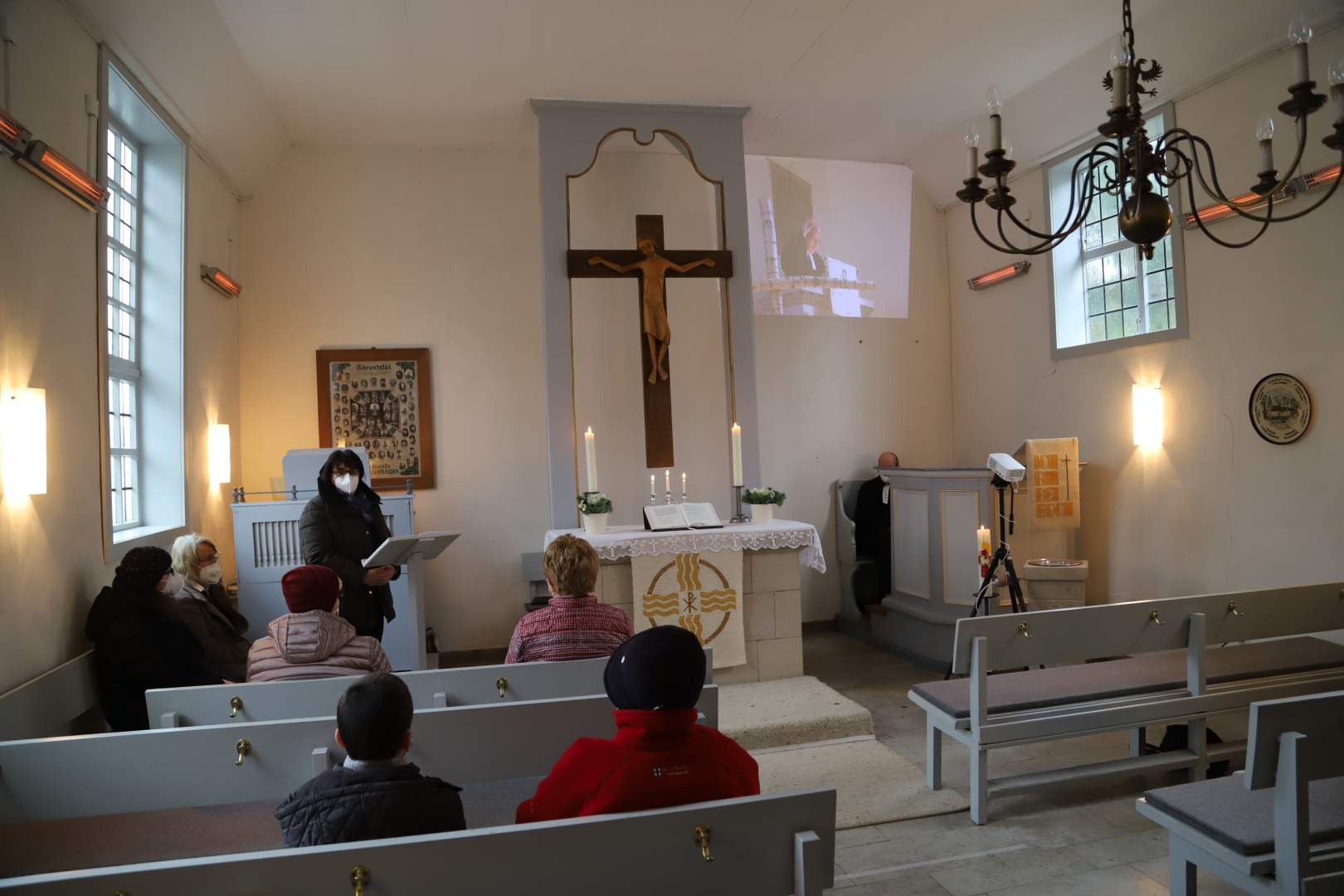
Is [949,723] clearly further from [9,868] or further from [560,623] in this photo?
[9,868]

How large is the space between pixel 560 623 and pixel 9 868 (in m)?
1.41

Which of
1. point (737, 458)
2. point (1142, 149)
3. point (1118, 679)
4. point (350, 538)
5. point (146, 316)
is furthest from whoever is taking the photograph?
point (737, 458)

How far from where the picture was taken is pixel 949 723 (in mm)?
3111

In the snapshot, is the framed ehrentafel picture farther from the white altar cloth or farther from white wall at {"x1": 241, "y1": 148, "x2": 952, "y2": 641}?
the white altar cloth

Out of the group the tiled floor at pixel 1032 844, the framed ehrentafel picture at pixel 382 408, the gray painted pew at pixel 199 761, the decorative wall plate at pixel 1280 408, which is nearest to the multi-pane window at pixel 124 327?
the framed ehrentafel picture at pixel 382 408

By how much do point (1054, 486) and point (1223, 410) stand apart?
0.98m

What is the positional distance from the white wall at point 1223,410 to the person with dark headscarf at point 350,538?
379 cm

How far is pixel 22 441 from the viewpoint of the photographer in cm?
276

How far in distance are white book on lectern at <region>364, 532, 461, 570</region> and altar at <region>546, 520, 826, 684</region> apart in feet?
2.71

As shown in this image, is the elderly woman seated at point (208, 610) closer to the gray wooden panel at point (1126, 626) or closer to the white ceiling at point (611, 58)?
the white ceiling at point (611, 58)

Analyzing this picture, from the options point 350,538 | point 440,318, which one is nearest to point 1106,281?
point 440,318

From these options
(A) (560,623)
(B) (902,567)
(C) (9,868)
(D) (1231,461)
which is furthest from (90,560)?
(D) (1231,461)

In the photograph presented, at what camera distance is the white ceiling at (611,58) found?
13.6 ft

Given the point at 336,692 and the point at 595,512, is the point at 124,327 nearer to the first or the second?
the point at 595,512
